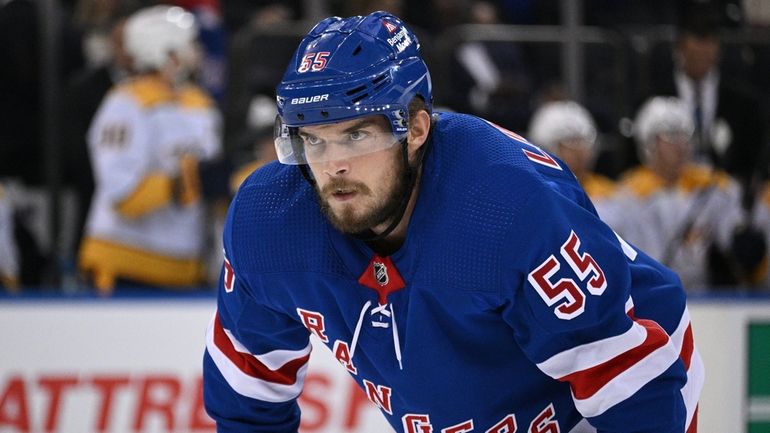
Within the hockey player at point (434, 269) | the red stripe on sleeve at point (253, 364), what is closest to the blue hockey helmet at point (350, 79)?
the hockey player at point (434, 269)

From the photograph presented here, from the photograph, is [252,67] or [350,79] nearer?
[350,79]

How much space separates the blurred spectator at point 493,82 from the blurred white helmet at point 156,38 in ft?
3.91

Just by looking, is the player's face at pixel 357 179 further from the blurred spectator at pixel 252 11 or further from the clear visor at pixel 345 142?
the blurred spectator at pixel 252 11

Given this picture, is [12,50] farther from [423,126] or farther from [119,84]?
[423,126]

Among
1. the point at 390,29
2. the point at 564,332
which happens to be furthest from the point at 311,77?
the point at 564,332

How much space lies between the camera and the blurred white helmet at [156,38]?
4.64 m

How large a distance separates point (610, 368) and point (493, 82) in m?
3.59

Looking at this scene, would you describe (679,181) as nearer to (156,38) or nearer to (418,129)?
(156,38)

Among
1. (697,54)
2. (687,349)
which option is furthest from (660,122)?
(687,349)

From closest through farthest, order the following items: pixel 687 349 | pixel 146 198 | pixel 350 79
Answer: pixel 350 79 < pixel 687 349 < pixel 146 198

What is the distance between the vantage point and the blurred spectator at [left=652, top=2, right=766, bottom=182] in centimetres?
562

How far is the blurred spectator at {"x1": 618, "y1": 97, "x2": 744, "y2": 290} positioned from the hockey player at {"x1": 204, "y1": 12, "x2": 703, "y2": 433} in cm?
269

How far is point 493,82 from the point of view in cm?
566

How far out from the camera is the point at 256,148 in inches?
203
